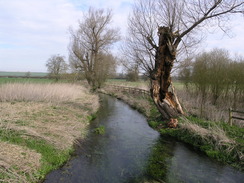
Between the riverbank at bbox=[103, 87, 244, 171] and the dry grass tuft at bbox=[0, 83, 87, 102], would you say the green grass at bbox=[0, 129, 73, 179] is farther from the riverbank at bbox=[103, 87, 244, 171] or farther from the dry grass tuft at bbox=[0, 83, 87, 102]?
the dry grass tuft at bbox=[0, 83, 87, 102]

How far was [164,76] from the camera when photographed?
10211 mm

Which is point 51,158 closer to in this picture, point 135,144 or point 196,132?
point 135,144

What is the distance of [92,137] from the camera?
29.0 feet

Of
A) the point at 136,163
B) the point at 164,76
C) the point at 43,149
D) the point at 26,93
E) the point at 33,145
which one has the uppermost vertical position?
the point at 164,76

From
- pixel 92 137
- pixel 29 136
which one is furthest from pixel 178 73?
pixel 29 136

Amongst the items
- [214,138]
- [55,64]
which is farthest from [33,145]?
[55,64]

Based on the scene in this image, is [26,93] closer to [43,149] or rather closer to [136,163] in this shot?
[43,149]

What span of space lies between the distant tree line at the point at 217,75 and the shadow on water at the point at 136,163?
8.98 m

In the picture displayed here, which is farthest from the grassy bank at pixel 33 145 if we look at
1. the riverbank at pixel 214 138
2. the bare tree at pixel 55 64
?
the bare tree at pixel 55 64

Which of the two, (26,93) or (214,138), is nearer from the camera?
(214,138)

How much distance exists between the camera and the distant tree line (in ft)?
46.3

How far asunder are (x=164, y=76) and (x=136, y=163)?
5.48m

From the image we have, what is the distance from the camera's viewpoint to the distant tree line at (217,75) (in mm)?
14117

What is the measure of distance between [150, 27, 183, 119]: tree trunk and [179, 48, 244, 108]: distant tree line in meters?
6.05
